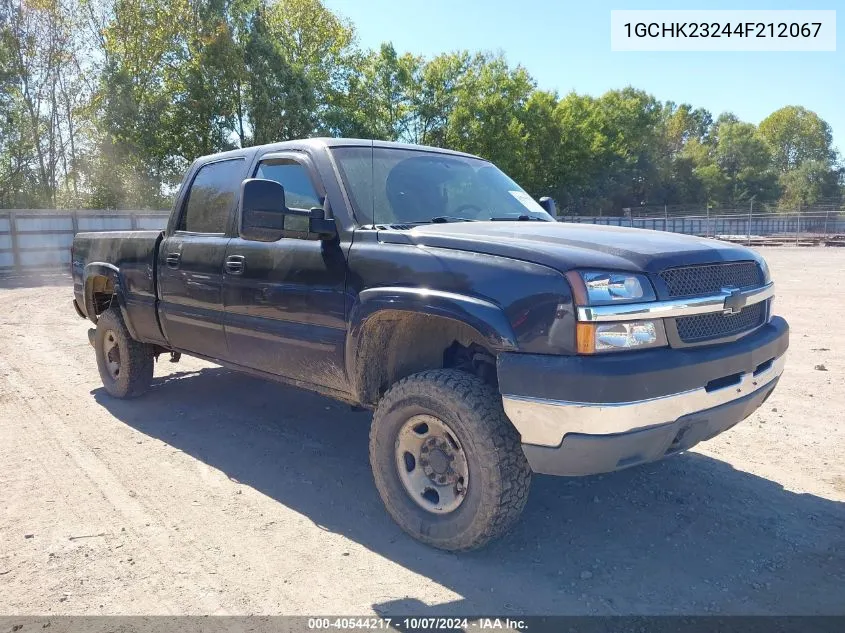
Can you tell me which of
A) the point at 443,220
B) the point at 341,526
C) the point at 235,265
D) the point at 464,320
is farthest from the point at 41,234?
the point at 464,320

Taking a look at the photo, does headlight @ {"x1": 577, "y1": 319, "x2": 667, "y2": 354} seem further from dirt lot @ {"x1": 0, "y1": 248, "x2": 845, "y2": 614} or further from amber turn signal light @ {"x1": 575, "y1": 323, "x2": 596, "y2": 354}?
dirt lot @ {"x1": 0, "y1": 248, "x2": 845, "y2": 614}

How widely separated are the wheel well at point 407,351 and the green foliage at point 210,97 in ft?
94.6

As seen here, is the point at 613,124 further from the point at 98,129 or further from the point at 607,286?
the point at 607,286

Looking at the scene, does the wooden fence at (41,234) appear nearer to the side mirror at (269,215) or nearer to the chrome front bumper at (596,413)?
the side mirror at (269,215)

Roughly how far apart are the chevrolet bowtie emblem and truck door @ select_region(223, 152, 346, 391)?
1924mm

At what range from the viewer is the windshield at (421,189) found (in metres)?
3.70

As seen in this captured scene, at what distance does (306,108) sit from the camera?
30781mm

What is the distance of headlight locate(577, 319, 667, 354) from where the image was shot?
8.61ft

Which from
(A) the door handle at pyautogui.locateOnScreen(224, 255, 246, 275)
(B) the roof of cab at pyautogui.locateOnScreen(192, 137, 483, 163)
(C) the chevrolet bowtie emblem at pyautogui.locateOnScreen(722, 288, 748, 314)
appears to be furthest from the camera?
(A) the door handle at pyautogui.locateOnScreen(224, 255, 246, 275)

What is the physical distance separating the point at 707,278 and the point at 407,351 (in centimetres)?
159

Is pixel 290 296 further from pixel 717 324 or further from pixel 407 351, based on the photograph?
pixel 717 324

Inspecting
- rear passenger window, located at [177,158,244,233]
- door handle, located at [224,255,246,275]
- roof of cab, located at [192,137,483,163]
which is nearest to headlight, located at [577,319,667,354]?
roof of cab, located at [192,137,483,163]

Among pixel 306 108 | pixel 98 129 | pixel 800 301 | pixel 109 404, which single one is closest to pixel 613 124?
pixel 306 108

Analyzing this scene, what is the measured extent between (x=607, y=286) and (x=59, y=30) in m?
37.6
